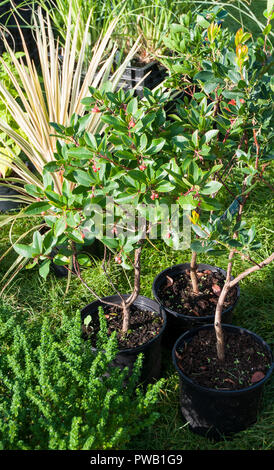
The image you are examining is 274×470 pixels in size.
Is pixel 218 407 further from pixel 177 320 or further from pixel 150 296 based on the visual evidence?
pixel 150 296

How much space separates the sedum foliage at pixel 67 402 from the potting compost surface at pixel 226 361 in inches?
10.8

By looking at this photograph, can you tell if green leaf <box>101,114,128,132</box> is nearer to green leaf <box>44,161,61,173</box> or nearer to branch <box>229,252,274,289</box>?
green leaf <box>44,161,61,173</box>

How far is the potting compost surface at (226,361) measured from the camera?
5.62 ft

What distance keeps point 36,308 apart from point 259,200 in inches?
58.8

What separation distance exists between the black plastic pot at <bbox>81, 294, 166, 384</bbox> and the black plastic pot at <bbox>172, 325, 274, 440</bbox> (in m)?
0.11

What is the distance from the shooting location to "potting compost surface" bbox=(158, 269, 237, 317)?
206cm

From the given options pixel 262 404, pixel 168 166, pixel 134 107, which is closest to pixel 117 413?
pixel 262 404

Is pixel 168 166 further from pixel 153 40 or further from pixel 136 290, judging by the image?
pixel 153 40

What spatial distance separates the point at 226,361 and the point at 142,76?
2047 millimetres

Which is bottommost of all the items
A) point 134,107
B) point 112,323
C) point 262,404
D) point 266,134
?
point 262,404

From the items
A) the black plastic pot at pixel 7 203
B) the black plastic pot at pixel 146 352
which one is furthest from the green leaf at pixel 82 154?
the black plastic pot at pixel 7 203

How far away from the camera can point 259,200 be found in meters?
2.95

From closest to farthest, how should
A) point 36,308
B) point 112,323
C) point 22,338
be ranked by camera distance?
point 22,338 < point 112,323 < point 36,308

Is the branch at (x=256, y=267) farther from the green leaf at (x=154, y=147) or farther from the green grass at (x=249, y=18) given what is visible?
the green grass at (x=249, y=18)
